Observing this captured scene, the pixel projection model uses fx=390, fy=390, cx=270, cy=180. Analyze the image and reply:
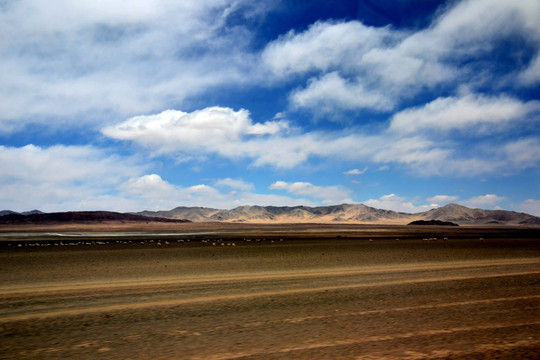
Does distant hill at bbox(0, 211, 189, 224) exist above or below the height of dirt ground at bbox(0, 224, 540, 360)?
above

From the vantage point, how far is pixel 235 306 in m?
9.38

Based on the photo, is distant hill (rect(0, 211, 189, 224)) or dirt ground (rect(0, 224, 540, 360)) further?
distant hill (rect(0, 211, 189, 224))

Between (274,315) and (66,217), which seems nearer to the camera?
(274,315)

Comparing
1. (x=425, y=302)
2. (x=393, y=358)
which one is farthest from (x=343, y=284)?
(x=393, y=358)

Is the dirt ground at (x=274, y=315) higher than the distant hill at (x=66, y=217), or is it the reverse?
the distant hill at (x=66, y=217)

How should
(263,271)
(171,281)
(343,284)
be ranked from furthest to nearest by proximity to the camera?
(263,271)
(171,281)
(343,284)

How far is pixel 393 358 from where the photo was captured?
555 centimetres

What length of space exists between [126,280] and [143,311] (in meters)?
6.13

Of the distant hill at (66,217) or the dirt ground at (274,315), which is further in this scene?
the distant hill at (66,217)

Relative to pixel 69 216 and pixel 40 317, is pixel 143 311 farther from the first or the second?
pixel 69 216

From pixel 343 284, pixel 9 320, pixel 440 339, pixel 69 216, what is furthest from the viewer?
pixel 69 216

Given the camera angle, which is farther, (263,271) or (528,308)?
(263,271)

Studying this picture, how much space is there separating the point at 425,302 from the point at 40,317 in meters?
8.81

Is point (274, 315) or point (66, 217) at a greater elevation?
point (66, 217)
